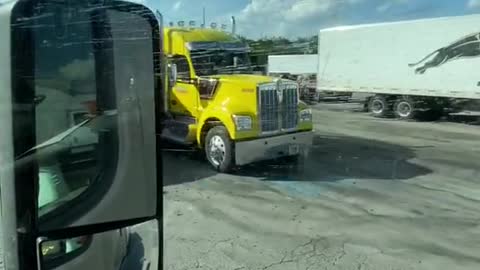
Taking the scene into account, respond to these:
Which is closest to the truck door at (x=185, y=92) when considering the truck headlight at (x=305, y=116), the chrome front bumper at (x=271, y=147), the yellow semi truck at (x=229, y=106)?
the yellow semi truck at (x=229, y=106)

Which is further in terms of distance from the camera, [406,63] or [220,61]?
[406,63]

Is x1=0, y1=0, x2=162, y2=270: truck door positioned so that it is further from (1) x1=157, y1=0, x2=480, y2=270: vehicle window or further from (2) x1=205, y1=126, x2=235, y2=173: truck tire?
(2) x1=205, y1=126, x2=235, y2=173: truck tire

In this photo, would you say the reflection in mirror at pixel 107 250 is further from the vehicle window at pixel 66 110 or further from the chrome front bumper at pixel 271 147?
the chrome front bumper at pixel 271 147

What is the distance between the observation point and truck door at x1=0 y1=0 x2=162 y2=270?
1.07 meters

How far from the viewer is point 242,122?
7.71m

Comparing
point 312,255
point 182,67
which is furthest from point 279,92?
point 312,255

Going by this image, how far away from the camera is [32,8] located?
3.52 feet

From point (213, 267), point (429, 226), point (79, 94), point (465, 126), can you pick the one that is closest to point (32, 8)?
point (79, 94)

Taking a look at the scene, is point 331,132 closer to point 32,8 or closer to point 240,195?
point 240,195

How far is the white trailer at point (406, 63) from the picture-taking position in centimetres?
1591

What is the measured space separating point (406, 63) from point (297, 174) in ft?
36.8

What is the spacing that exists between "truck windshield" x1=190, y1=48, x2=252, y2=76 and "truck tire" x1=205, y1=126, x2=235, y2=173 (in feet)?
4.49

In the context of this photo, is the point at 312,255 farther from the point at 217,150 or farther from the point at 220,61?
the point at 220,61

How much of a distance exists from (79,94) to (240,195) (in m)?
5.35
